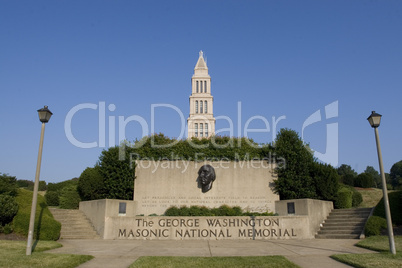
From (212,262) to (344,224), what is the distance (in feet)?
33.6

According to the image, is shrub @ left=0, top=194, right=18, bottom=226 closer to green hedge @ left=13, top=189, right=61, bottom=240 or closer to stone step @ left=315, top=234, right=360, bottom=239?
green hedge @ left=13, top=189, right=61, bottom=240

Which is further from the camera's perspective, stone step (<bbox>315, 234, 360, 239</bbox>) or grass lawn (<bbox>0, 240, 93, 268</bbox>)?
stone step (<bbox>315, 234, 360, 239</bbox>)

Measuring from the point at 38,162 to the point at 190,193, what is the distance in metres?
10.2

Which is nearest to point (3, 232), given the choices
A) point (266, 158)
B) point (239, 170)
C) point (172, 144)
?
point (172, 144)

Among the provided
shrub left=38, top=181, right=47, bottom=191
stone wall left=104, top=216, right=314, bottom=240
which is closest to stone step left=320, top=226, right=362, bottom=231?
stone wall left=104, top=216, right=314, bottom=240

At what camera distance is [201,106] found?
8850 cm

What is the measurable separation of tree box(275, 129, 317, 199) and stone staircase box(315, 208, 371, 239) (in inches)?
82.9

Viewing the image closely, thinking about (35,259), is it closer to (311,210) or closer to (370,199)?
(311,210)

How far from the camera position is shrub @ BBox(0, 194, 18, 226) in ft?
41.7

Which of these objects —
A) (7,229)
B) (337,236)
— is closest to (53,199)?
(7,229)

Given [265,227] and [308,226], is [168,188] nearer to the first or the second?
[265,227]

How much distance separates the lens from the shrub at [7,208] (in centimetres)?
1270

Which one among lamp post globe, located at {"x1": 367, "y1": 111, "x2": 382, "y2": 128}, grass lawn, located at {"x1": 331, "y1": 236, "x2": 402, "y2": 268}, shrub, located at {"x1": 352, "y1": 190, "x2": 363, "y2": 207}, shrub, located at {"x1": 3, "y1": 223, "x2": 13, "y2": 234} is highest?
lamp post globe, located at {"x1": 367, "y1": 111, "x2": 382, "y2": 128}

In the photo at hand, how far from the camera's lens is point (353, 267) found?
25.0 feet
